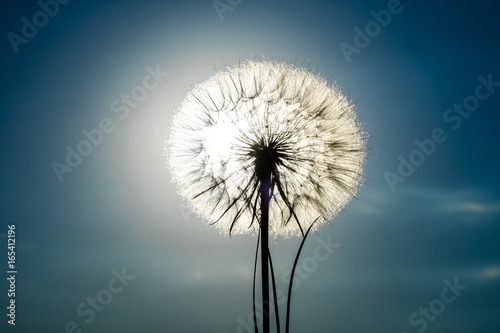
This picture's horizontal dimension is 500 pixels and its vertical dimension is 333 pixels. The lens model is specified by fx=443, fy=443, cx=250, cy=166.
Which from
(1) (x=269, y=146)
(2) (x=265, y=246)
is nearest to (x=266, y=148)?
(1) (x=269, y=146)

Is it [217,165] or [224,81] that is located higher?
[224,81]

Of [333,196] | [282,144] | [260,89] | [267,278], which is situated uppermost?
[260,89]

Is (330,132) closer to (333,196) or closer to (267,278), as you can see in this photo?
(333,196)

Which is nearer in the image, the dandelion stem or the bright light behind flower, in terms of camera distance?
the dandelion stem

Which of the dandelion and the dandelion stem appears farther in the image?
the dandelion

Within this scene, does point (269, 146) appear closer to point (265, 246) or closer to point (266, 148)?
point (266, 148)

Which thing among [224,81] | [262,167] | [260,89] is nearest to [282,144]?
[262,167]

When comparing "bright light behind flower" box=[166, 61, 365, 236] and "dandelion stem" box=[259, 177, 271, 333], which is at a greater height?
"bright light behind flower" box=[166, 61, 365, 236]
